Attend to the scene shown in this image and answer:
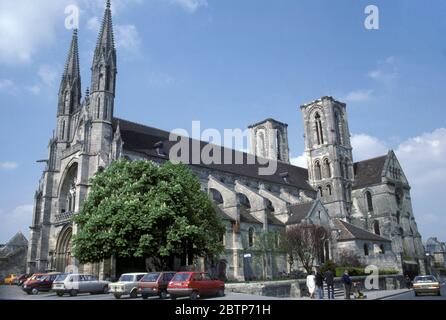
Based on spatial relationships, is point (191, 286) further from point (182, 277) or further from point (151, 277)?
point (151, 277)

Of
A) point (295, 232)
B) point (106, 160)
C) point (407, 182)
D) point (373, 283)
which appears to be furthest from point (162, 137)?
point (407, 182)

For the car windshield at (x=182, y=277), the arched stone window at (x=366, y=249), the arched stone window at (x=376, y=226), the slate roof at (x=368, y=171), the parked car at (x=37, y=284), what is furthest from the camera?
the slate roof at (x=368, y=171)

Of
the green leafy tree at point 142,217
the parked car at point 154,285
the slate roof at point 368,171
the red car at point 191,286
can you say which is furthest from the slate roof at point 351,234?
the parked car at point 154,285

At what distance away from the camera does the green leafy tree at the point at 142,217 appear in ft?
83.3

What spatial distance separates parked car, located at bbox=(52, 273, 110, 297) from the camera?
22102 mm

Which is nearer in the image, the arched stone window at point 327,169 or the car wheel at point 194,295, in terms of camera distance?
the car wheel at point 194,295

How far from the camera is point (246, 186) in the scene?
155 ft

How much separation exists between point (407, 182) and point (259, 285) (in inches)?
1980

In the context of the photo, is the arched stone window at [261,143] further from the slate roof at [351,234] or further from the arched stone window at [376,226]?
the slate roof at [351,234]

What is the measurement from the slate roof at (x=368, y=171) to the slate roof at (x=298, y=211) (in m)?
18.2

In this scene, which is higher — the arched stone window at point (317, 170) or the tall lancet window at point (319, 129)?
the tall lancet window at point (319, 129)

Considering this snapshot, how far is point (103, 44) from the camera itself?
126 feet

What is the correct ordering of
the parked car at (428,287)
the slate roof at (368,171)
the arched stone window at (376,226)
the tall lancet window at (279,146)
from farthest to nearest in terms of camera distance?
1. the tall lancet window at (279,146)
2. the slate roof at (368,171)
3. the arched stone window at (376,226)
4. the parked car at (428,287)

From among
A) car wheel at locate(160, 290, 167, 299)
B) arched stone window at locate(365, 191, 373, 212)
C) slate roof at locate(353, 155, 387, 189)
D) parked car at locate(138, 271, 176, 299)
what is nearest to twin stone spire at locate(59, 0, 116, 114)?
parked car at locate(138, 271, 176, 299)
